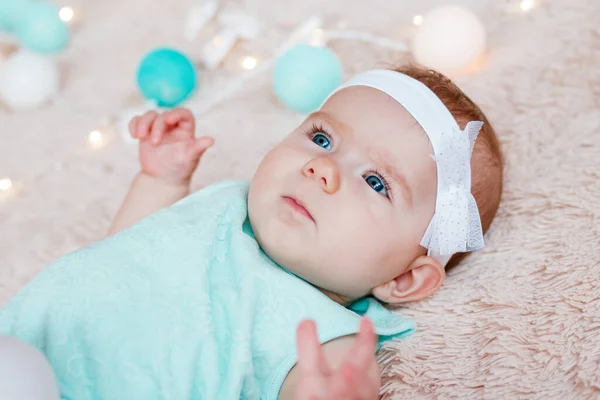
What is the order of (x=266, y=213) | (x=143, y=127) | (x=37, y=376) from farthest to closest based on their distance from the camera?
(x=143, y=127), (x=266, y=213), (x=37, y=376)

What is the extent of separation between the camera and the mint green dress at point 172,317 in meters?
1.16

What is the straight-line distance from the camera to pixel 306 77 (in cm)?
180

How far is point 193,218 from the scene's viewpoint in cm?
138

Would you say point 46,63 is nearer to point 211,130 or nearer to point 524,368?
point 211,130

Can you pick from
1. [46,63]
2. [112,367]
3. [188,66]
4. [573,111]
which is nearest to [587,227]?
[573,111]

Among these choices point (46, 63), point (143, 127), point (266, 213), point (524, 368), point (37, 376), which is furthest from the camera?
point (46, 63)

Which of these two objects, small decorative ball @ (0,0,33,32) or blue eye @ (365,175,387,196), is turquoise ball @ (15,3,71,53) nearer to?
small decorative ball @ (0,0,33,32)

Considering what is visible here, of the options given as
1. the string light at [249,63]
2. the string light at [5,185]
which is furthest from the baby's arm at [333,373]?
the string light at [249,63]

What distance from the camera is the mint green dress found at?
1159mm

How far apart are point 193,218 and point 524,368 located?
630 mm

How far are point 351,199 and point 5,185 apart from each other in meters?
0.95

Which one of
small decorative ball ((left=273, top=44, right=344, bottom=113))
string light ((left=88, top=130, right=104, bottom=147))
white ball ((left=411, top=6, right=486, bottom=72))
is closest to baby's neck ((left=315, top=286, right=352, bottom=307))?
small decorative ball ((left=273, top=44, right=344, bottom=113))

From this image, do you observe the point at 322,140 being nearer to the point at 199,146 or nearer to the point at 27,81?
the point at 199,146

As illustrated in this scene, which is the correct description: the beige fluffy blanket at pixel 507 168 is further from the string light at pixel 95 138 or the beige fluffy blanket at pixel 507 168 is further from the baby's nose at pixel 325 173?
the baby's nose at pixel 325 173
